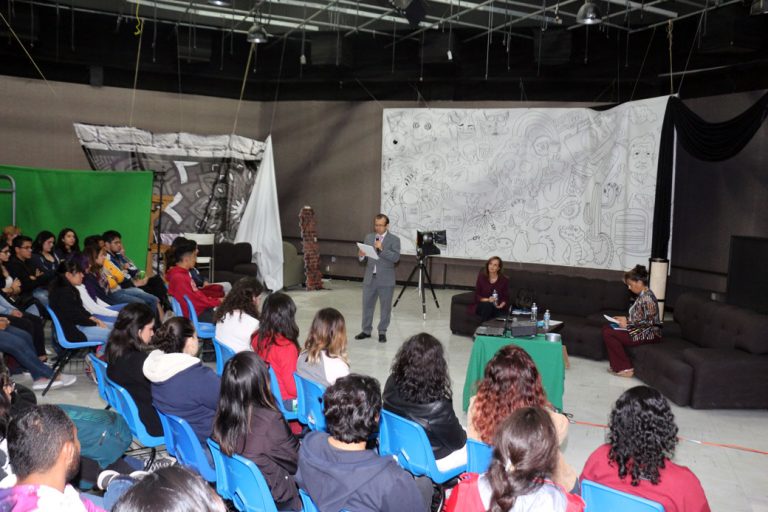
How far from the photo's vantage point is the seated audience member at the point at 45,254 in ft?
24.2

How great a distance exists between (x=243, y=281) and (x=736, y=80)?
7.16 metres

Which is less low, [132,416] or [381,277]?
[381,277]

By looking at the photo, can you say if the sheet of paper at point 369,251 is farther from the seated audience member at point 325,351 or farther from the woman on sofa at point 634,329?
the seated audience member at point 325,351

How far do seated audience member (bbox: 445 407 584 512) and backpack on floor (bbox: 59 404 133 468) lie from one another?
2.03 m

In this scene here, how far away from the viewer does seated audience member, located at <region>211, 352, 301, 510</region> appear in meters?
2.86

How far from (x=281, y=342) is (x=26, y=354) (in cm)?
262

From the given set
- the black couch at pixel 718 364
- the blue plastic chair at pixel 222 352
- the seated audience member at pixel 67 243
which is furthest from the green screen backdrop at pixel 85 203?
the black couch at pixel 718 364

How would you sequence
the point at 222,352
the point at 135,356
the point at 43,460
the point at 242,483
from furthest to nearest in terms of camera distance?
the point at 222,352 → the point at 135,356 → the point at 242,483 → the point at 43,460

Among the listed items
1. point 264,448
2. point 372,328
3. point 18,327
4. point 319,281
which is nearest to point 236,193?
point 319,281

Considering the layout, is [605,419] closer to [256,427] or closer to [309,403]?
[309,403]

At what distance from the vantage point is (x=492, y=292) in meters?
7.88

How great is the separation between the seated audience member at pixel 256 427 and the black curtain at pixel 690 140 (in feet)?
22.6

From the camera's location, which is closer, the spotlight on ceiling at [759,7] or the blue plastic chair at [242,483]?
the blue plastic chair at [242,483]

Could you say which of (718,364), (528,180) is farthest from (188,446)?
(528,180)
